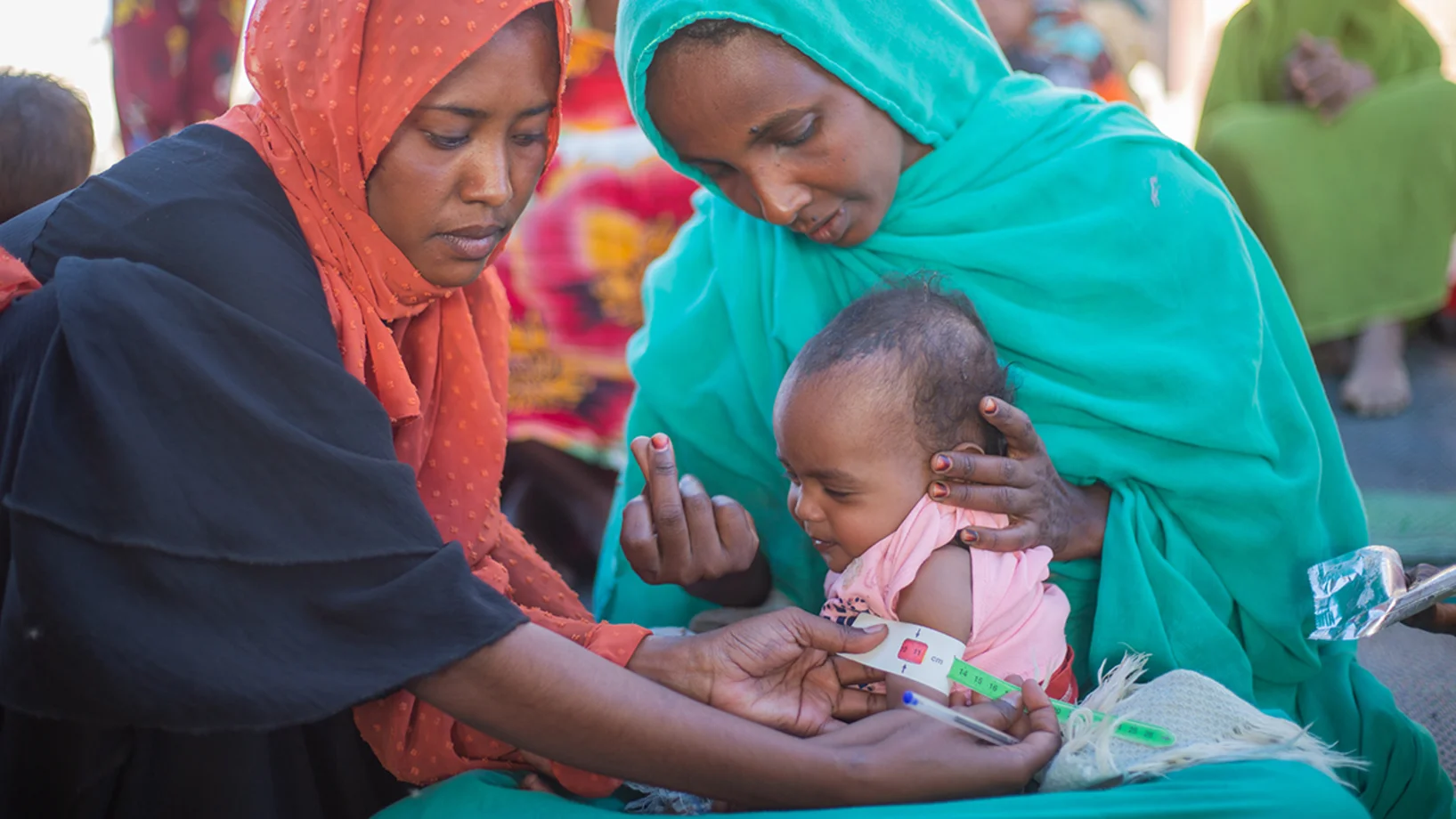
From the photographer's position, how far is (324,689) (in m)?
1.31

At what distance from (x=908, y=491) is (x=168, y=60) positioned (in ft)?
12.6

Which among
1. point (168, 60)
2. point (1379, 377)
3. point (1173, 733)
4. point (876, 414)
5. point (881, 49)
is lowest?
point (1379, 377)

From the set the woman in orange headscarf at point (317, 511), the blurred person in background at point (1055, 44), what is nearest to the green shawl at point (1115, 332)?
the woman in orange headscarf at point (317, 511)

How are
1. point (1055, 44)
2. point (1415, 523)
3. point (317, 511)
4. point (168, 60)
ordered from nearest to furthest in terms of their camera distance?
1. point (317, 511)
2. point (1415, 523)
3. point (168, 60)
4. point (1055, 44)

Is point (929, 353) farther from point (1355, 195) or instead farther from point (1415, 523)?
point (1355, 195)

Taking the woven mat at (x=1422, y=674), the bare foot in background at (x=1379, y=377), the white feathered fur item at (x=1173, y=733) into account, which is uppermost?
the white feathered fur item at (x=1173, y=733)

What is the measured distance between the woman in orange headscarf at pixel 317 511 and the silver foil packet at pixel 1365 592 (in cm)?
52

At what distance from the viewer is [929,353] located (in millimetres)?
1725

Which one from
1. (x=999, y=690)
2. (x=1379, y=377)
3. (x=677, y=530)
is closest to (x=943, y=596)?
(x=999, y=690)

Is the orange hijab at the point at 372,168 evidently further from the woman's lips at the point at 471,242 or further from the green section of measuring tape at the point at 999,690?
the green section of measuring tape at the point at 999,690

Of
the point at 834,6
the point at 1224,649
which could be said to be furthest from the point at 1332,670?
the point at 834,6

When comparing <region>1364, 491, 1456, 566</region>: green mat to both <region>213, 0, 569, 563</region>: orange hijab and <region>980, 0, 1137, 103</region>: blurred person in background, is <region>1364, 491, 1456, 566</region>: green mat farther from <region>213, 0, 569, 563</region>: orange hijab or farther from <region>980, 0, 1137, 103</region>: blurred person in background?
<region>213, 0, 569, 563</region>: orange hijab

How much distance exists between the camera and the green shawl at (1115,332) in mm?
1838

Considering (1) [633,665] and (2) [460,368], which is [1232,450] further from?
(2) [460,368]
